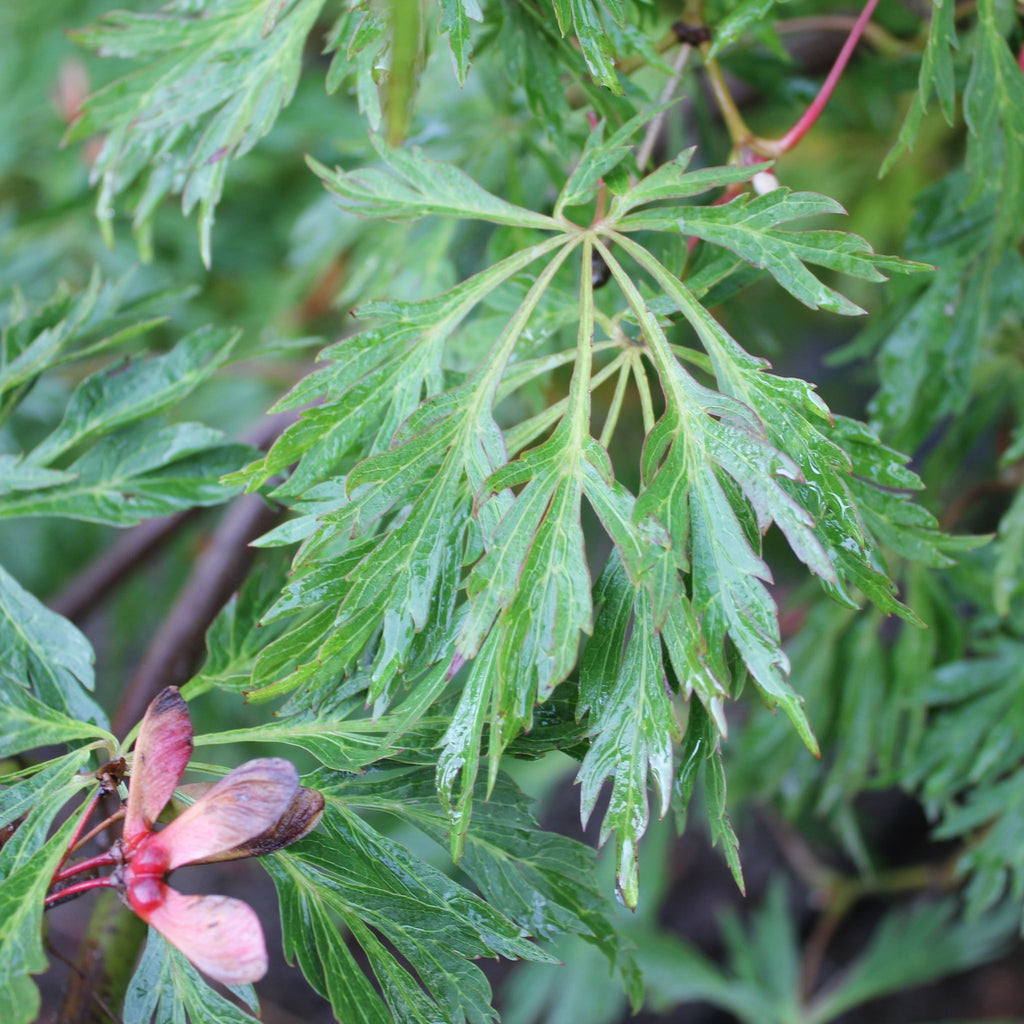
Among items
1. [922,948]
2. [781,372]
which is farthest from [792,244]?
[781,372]

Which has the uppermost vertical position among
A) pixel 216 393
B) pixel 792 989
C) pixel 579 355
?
pixel 579 355

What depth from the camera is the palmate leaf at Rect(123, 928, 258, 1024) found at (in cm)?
47

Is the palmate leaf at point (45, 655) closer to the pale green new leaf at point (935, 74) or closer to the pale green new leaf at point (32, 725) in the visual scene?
the pale green new leaf at point (32, 725)

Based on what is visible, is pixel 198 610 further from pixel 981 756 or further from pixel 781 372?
pixel 781 372

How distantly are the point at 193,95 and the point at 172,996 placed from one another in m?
0.56

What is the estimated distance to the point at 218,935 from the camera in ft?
1.23

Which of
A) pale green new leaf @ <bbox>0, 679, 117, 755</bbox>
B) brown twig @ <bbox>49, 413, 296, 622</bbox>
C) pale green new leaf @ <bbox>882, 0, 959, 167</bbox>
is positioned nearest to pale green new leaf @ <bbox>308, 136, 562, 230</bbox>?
pale green new leaf @ <bbox>882, 0, 959, 167</bbox>

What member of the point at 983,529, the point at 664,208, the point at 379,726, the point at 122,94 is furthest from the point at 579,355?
the point at 983,529

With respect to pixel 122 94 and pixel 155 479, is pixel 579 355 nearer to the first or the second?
pixel 155 479

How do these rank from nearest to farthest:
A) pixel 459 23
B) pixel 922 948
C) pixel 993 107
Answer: pixel 459 23, pixel 993 107, pixel 922 948

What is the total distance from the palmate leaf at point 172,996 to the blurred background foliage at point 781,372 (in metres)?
0.25

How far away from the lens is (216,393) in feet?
5.59

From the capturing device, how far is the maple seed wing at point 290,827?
420 mm

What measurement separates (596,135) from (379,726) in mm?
334
